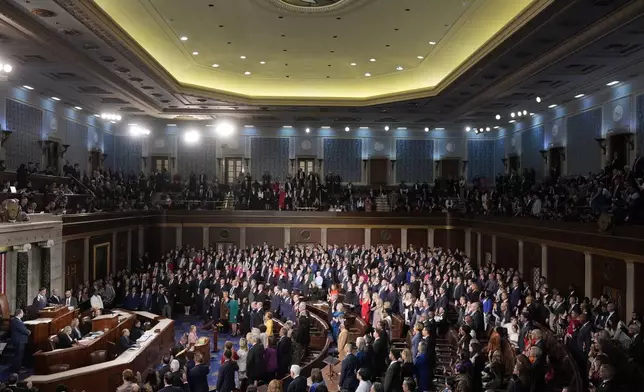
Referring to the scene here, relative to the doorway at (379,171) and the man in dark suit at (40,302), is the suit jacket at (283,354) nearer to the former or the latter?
the man in dark suit at (40,302)

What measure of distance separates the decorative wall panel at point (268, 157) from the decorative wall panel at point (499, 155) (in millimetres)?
12211

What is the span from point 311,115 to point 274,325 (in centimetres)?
1580

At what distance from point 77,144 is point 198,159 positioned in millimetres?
7522

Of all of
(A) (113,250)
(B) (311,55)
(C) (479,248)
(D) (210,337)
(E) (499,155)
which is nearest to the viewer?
(D) (210,337)

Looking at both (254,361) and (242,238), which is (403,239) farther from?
(254,361)

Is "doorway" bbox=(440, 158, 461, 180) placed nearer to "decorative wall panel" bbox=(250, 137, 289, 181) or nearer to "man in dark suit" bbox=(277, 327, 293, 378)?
"decorative wall panel" bbox=(250, 137, 289, 181)

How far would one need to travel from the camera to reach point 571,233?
1630 centimetres

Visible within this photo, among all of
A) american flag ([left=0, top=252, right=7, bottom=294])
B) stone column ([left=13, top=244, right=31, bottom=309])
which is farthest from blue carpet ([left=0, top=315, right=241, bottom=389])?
american flag ([left=0, top=252, right=7, bottom=294])

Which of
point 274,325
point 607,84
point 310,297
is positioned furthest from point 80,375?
point 607,84

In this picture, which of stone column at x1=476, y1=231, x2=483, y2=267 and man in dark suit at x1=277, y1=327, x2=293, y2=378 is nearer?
man in dark suit at x1=277, y1=327, x2=293, y2=378

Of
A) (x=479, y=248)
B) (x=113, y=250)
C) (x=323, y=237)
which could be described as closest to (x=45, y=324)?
(x=113, y=250)

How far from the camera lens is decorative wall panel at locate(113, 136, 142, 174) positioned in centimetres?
3134

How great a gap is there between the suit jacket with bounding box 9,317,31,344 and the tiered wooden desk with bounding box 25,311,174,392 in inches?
65.4

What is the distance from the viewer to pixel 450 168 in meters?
33.1
